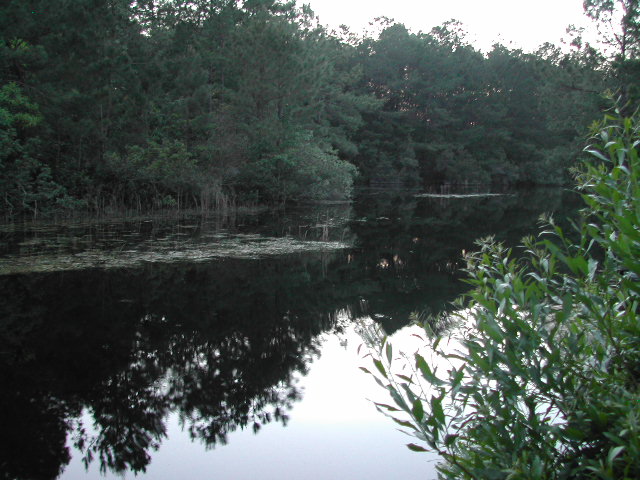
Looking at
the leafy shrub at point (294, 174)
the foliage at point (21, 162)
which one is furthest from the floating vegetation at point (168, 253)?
the leafy shrub at point (294, 174)

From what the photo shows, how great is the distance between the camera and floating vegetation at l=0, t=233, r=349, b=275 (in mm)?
9922

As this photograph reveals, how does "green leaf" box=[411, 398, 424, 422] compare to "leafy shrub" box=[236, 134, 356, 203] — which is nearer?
"green leaf" box=[411, 398, 424, 422]

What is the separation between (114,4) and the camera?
19.0 m

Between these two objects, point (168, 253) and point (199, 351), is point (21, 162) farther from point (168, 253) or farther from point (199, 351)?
point (199, 351)

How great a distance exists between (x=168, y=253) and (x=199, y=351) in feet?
17.9

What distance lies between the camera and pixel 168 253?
11.4 metres

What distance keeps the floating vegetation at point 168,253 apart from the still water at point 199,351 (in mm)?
48

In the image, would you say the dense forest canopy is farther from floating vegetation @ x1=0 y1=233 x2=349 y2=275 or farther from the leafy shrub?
floating vegetation @ x1=0 y1=233 x2=349 y2=275

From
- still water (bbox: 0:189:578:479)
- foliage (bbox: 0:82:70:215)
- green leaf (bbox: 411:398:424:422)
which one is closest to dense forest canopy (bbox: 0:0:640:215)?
foliage (bbox: 0:82:70:215)

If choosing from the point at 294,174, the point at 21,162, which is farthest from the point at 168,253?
the point at 294,174

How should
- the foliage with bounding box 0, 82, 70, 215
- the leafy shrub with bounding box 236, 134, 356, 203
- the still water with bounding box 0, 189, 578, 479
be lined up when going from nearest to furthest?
the still water with bounding box 0, 189, 578, 479 → the foliage with bounding box 0, 82, 70, 215 → the leafy shrub with bounding box 236, 134, 356, 203

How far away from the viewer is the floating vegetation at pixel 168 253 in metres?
9.92

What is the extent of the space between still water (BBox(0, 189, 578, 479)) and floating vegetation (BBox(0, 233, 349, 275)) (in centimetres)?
5

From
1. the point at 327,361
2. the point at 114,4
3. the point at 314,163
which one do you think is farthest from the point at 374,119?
the point at 327,361
